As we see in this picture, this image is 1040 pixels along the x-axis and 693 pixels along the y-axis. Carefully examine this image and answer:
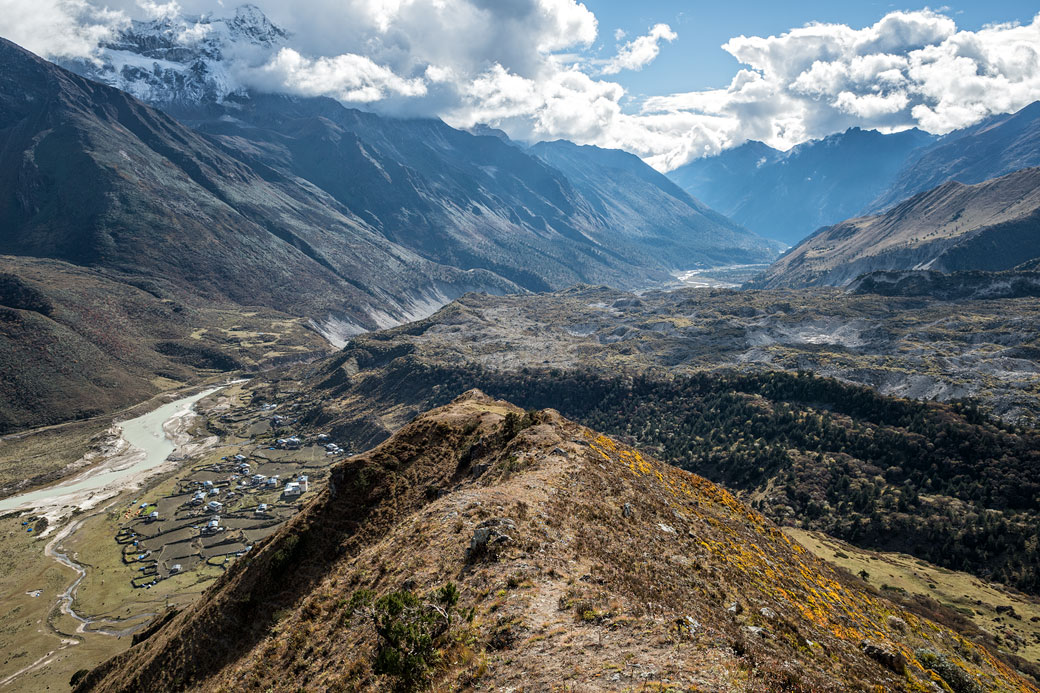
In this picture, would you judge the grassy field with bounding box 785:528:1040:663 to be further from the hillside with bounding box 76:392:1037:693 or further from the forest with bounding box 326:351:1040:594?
the hillside with bounding box 76:392:1037:693

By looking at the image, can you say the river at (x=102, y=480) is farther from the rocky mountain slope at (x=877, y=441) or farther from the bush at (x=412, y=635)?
the bush at (x=412, y=635)

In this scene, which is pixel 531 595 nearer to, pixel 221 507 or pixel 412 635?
pixel 412 635

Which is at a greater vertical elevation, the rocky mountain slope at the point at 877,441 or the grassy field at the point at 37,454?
the rocky mountain slope at the point at 877,441

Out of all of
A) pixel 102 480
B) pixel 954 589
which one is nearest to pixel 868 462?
pixel 954 589

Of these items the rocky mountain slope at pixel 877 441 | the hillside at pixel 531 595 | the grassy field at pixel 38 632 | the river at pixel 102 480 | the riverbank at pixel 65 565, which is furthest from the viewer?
the river at pixel 102 480

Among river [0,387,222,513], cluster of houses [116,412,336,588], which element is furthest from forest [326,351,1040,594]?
river [0,387,222,513]

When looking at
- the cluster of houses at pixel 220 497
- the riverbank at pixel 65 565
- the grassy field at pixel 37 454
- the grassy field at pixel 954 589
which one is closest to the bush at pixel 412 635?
the grassy field at pixel 954 589
